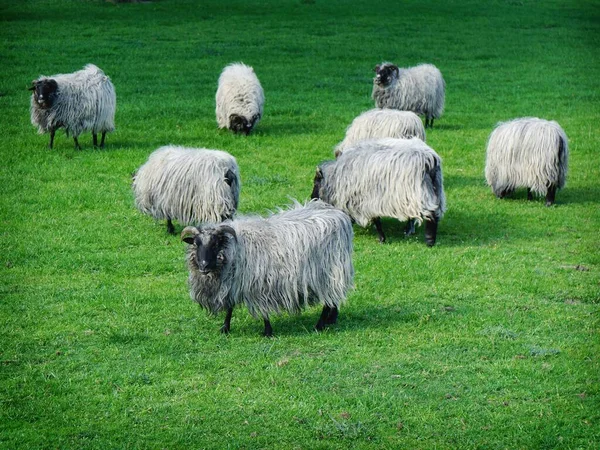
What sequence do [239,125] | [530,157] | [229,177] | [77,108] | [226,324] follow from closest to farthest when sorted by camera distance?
1. [226,324]
2. [229,177]
3. [530,157]
4. [77,108]
5. [239,125]

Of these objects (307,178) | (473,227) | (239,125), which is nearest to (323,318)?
(473,227)

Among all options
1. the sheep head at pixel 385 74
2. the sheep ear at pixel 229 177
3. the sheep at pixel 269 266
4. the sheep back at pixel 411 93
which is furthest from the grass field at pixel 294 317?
the sheep head at pixel 385 74

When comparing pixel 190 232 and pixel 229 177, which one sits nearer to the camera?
pixel 190 232

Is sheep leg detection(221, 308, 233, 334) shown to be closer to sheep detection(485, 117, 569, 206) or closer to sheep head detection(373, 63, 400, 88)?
sheep detection(485, 117, 569, 206)

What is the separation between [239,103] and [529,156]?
637 centimetres

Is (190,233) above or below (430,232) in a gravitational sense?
above

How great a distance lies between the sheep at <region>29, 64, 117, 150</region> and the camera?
1695 cm

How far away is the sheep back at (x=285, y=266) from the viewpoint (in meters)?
9.19

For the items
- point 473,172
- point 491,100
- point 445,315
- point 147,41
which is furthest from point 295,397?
point 147,41

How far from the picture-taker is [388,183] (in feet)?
41.1

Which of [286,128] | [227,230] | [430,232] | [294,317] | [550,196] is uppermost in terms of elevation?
[227,230]

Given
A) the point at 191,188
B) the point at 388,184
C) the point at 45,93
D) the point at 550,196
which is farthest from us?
the point at 45,93

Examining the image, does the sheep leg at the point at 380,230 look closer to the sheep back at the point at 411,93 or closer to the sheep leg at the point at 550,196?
the sheep leg at the point at 550,196

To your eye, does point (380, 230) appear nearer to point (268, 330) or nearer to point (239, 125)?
point (268, 330)
